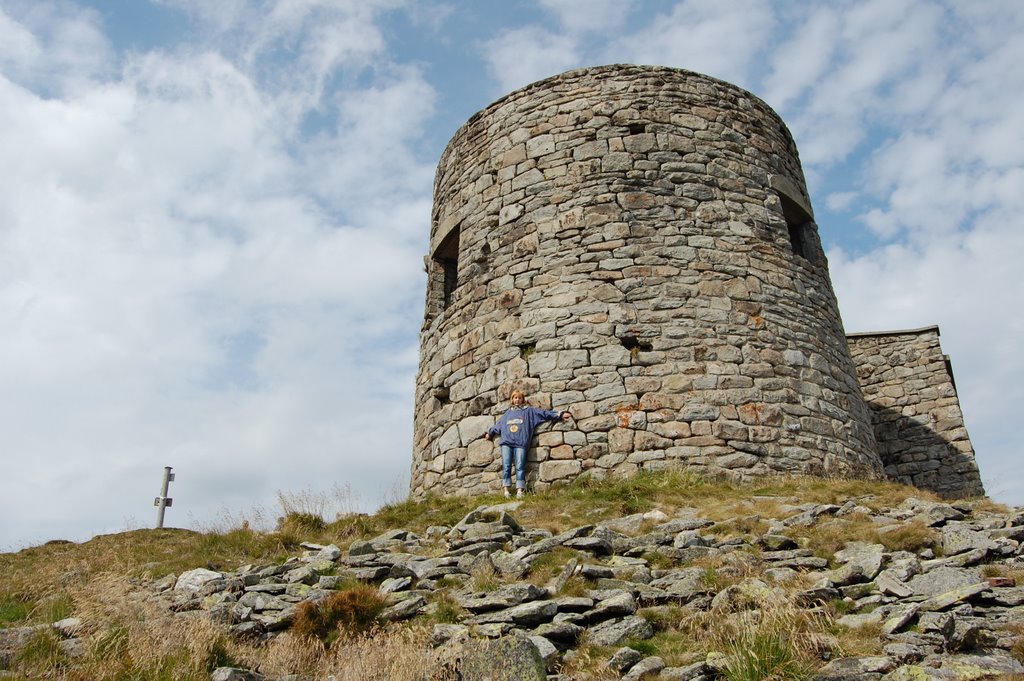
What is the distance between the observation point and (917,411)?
40.6 ft

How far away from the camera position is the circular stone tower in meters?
8.10

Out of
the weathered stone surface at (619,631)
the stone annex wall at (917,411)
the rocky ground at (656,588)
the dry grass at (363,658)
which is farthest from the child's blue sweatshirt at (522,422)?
the stone annex wall at (917,411)

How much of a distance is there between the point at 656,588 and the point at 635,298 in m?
4.26

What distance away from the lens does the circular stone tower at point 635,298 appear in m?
8.10

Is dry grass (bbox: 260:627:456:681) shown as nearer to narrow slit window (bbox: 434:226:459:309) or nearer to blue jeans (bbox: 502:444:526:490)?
blue jeans (bbox: 502:444:526:490)

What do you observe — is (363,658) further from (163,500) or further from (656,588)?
(163,500)

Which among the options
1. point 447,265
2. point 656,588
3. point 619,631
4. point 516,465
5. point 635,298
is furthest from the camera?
point 447,265

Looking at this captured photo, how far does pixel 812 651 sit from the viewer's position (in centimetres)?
379

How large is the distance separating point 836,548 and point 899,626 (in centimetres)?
140

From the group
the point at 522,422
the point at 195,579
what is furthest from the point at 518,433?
the point at 195,579

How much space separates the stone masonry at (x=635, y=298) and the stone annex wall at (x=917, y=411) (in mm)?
3230

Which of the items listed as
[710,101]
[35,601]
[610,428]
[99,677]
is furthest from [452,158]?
[99,677]

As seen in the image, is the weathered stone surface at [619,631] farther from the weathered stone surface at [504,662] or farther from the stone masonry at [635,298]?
the stone masonry at [635,298]

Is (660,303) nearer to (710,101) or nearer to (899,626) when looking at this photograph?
(710,101)
